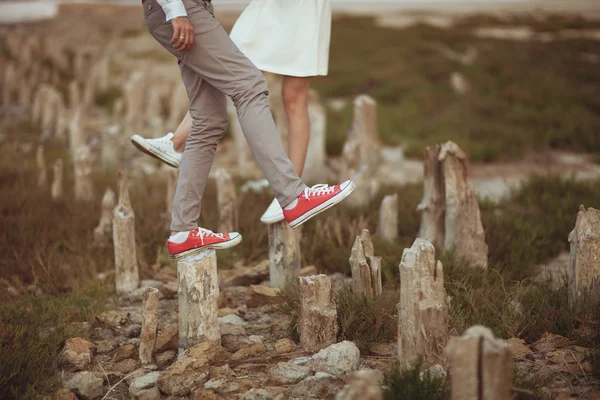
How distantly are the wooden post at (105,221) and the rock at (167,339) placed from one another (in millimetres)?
1297

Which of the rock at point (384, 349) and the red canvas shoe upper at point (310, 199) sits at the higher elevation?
the red canvas shoe upper at point (310, 199)

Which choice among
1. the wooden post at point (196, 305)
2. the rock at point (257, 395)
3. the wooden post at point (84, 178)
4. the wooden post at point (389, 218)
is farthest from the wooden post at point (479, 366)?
the wooden post at point (84, 178)

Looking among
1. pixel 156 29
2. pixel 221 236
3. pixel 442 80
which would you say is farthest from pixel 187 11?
pixel 442 80

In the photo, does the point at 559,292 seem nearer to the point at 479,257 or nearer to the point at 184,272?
the point at 479,257

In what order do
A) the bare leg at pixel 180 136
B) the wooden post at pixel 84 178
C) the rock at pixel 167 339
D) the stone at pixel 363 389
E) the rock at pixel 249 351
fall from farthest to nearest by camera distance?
the wooden post at pixel 84 178
the bare leg at pixel 180 136
the rock at pixel 167 339
the rock at pixel 249 351
the stone at pixel 363 389

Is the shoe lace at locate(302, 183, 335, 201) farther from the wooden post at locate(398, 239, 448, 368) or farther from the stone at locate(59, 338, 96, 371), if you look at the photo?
the stone at locate(59, 338, 96, 371)

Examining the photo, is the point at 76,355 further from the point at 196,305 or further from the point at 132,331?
the point at 196,305

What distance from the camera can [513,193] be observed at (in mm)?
5551

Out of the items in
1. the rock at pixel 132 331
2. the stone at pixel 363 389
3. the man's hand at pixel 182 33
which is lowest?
the rock at pixel 132 331

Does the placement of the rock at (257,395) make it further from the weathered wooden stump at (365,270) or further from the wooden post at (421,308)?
the weathered wooden stump at (365,270)

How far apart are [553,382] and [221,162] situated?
5.90 metres

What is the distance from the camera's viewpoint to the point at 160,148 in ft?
12.1

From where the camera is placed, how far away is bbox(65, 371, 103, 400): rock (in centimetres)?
264

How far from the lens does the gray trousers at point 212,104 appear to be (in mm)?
3104
